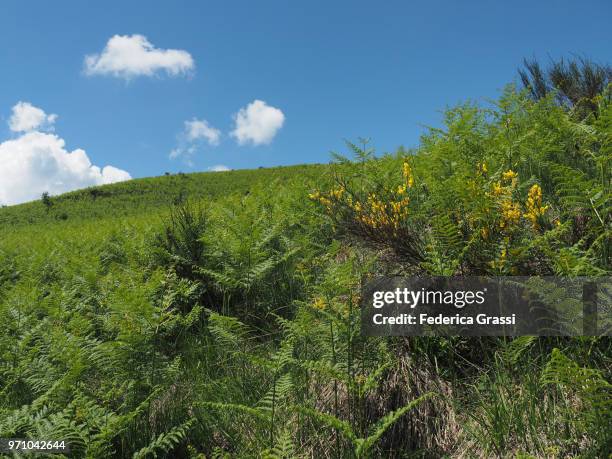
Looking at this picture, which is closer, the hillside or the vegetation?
the vegetation

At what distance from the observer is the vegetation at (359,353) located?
2295 mm

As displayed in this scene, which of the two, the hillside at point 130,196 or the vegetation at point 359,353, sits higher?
the hillside at point 130,196

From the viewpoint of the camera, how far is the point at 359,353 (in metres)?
2.79

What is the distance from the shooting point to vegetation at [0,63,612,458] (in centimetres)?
229

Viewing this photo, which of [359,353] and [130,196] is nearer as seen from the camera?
[359,353]

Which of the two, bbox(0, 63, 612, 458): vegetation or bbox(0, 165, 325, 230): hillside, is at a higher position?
bbox(0, 165, 325, 230): hillside

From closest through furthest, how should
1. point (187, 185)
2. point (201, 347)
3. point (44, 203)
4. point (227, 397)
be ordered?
point (227, 397) < point (201, 347) < point (44, 203) < point (187, 185)

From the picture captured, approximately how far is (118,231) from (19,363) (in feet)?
16.5


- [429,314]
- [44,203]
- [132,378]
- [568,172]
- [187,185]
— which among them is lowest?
[132,378]

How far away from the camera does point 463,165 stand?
10.6 ft

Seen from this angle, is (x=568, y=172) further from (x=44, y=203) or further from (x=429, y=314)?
(x=44, y=203)

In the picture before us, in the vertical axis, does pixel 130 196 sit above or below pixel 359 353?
above

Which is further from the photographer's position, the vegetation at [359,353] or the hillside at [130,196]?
the hillside at [130,196]

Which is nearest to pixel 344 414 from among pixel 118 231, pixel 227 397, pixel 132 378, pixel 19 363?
pixel 227 397
